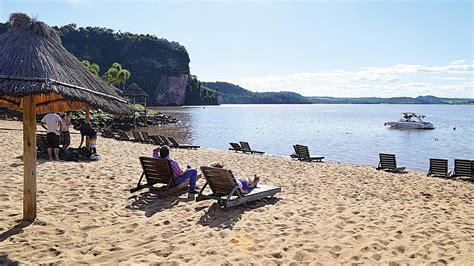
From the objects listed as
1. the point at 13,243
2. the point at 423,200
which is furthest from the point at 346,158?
the point at 13,243

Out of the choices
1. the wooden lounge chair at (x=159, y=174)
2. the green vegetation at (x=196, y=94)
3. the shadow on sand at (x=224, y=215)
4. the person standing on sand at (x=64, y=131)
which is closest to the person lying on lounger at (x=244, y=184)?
the shadow on sand at (x=224, y=215)

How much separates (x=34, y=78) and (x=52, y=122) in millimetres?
6608

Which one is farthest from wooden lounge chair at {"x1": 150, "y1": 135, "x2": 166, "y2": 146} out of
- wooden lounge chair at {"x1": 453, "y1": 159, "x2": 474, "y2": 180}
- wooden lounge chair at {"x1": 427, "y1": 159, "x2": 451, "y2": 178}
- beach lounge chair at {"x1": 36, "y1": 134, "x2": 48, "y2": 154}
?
wooden lounge chair at {"x1": 453, "y1": 159, "x2": 474, "y2": 180}

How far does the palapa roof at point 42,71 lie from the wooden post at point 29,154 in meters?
0.31

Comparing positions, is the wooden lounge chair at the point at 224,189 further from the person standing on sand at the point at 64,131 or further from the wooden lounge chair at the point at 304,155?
the wooden lounge chair at the point at 304,155

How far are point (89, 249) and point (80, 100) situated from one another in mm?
1763

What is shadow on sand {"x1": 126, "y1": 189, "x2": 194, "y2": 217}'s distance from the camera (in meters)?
6.46

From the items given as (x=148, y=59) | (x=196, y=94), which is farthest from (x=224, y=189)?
(x=196, y=94)

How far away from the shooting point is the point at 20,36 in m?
5.18

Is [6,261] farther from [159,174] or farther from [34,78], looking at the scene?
[159,174]

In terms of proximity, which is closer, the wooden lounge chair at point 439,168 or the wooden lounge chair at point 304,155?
the wooden lounge chair at point 439,168

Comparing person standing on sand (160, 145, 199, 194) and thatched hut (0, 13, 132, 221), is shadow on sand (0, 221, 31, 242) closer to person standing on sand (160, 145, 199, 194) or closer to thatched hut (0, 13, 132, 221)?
thatched hut (0, 13, 132, 221)

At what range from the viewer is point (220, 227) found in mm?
5672

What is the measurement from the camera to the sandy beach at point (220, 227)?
15.0 ft
